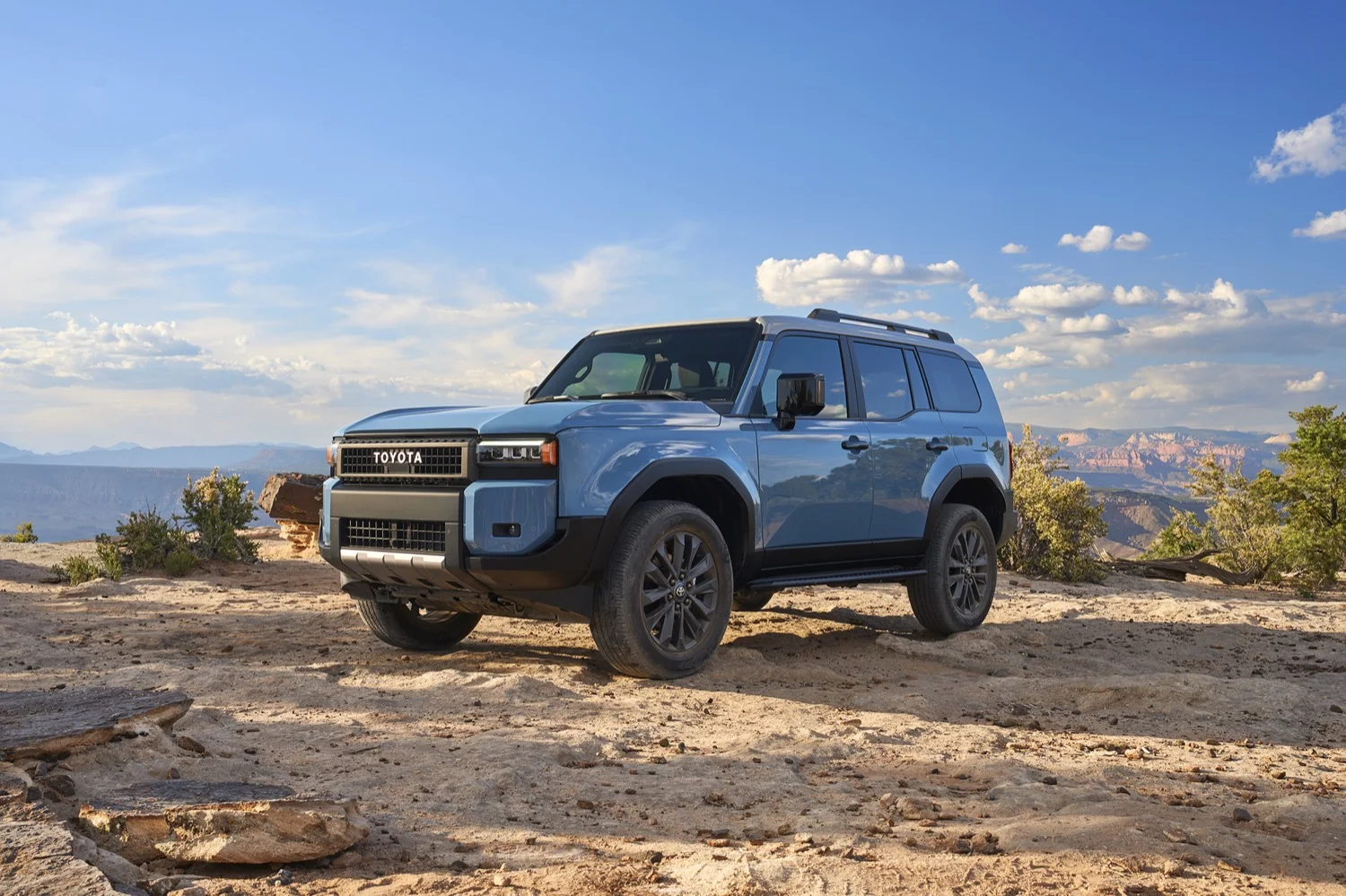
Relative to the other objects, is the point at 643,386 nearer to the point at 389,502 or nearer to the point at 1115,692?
the point at 389,502

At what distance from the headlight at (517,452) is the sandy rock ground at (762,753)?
123cm

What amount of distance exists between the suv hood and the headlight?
48 mm

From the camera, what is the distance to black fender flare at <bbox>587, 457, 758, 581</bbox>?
596cm

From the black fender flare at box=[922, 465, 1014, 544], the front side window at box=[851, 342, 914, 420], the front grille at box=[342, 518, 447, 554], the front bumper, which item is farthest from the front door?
the front grille at box=[342, 518, 447, 554]

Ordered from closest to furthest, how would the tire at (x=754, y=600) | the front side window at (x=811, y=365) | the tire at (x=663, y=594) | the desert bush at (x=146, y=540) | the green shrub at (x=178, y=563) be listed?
1. the tire at (x=663, y=594)
2. the front side window at (x=811, y=365)
3. the tire at (x=754, y=600)
4. the green shrub at (x=178, y=563)
5. the desert bush at (x=146, y=540)

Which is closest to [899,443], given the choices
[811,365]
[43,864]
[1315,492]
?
[811,365]

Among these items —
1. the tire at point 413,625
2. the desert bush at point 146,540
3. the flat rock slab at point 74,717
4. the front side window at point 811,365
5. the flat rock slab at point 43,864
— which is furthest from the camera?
the desert bush at point 146,540

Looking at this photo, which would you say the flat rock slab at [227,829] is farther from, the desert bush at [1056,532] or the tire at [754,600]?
the desert bush at [1056,532]

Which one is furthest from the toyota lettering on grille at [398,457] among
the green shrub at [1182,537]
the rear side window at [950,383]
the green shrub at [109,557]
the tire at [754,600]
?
the green shrub at [1182,537]

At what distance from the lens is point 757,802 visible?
4059 millimetres

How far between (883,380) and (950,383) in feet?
3.59

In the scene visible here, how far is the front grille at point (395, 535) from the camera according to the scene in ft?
19.9

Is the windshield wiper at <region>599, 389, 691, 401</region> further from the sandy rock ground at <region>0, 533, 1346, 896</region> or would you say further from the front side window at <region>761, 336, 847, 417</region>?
the sandy rock ground at <region>0, 533, 1346, 896</region>

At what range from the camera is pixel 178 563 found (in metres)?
12.6
